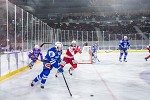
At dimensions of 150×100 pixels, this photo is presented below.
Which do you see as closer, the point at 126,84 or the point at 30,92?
the point at 30,92

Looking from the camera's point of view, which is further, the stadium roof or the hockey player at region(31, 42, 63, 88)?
the stadium roof

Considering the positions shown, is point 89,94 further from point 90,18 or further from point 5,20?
point 90,18

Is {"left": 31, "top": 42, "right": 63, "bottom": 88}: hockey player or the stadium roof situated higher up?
the stadium roof

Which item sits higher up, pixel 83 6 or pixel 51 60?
pixel 83 6

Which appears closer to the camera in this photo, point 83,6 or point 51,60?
point 51,60

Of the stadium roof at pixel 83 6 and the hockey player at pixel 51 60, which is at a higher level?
the stadium roof at pixel 83 6

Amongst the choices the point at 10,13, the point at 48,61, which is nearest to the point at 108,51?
the point at 10,13

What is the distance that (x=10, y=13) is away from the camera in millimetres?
8539

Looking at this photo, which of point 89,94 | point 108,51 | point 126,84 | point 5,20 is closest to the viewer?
point 89,94

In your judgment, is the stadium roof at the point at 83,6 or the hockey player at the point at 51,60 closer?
the hockey player at the point at 51,60

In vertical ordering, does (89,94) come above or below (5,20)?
below

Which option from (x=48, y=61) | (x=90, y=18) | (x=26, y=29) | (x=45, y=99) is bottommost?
(x=45, y=99)

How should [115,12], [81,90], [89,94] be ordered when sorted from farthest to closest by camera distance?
1. [115,12]
2. [81,90]
3. [89,94]

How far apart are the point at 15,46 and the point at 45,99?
15.9ft
